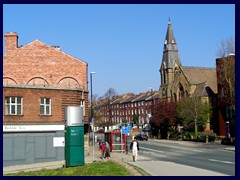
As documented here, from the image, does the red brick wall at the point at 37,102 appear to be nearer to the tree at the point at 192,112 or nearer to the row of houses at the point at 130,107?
the tree at the point at 192,112

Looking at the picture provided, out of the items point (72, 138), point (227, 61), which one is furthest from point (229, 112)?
point (72, 138)

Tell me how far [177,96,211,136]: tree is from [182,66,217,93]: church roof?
12951 millimetres

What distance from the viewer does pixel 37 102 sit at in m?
31.3

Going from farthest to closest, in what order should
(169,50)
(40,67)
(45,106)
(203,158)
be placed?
(169,50)
(40,67)
(45,106)
(203,158)

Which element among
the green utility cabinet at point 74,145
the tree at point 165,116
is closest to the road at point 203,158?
the green utility cabinet at point 74,145

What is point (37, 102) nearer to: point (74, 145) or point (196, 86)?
point (74, 145)

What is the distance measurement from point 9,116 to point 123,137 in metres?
11.4

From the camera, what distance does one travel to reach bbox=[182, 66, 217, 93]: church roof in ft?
266

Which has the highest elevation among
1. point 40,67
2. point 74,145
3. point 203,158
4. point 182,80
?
point 182,80

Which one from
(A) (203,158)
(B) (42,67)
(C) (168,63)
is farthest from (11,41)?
(C) (168,63)

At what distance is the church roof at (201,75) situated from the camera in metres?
81.1

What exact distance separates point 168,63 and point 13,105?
67322mm

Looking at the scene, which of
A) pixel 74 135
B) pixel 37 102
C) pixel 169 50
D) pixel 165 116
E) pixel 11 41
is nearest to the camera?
pixel 74 135

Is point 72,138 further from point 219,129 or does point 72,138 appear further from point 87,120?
point 219,129
